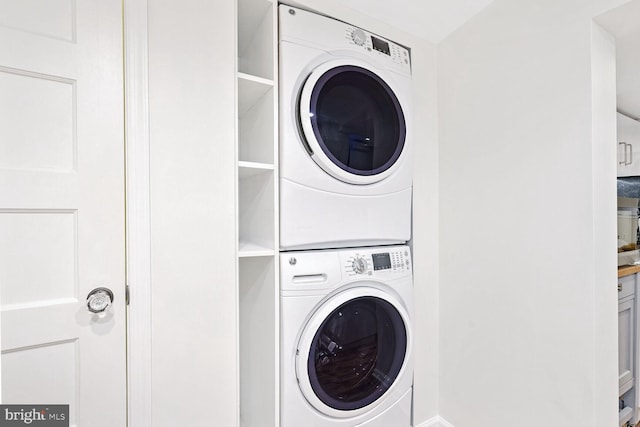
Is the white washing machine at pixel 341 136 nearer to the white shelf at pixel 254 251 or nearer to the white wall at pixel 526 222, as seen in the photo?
the white shelf at pixel 254 251

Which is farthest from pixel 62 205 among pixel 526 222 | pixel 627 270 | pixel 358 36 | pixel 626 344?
pixel 626 344

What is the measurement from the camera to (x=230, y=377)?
1222 mm

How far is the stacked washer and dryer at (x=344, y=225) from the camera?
51.7 inches

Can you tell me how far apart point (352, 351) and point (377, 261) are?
1.47 feet

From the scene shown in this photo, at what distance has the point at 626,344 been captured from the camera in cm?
197

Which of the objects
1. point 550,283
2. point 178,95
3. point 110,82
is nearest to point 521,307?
point 550,283

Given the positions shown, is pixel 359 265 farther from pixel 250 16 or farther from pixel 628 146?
pixel 628 146

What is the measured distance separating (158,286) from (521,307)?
1.57 m

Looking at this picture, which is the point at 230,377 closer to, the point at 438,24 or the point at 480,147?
the point at 480,147

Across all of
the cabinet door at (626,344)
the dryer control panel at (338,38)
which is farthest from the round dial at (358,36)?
the cabinet door at (626,344)

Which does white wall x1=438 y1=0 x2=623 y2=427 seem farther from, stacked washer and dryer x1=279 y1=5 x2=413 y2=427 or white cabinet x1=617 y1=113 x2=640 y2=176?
white cabinet x1=617 y1=113 x2=640 y2=176

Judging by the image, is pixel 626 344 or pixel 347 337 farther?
pixel 626 344

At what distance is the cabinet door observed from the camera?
1.93 m

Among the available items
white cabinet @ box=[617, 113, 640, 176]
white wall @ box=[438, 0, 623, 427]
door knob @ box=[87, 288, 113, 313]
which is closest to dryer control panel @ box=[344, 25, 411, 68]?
white wall @ box=[438, 0, 623, 427]
